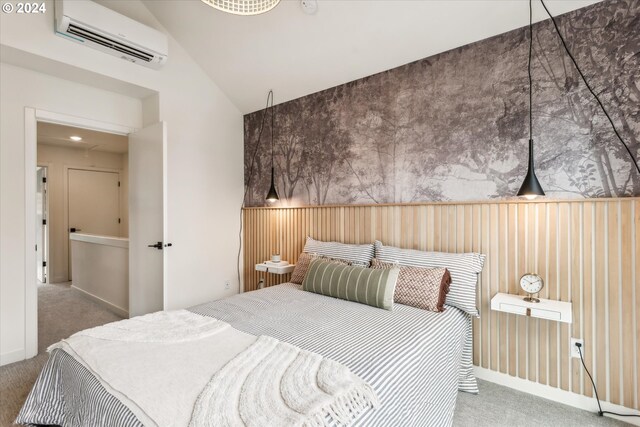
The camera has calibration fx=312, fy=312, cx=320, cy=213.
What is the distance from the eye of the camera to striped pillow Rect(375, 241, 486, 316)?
2250 mm

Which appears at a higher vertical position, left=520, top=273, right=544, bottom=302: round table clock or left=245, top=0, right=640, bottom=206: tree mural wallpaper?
left=245, top=0, right=640, bottom=206: tree mural wallpaper

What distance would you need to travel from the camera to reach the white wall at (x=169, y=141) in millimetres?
2645

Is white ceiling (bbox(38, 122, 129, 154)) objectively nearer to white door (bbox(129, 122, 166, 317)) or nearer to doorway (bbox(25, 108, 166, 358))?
doorway (bbox(25, 108, 166, 358))

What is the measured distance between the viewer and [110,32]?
2682 millimetres

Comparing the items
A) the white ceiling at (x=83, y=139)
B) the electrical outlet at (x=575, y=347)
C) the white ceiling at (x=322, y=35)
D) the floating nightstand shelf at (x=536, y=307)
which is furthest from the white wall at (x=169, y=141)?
the electrical outlet at (x=575, y=347)

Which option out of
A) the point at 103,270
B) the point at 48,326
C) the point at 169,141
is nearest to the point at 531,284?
the point at 169,141

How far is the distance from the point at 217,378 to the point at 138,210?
8.95 feet

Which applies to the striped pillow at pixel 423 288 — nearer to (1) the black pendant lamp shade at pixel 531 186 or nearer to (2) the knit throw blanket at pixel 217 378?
(1) the black pendant lamp shade at pixel 531 186

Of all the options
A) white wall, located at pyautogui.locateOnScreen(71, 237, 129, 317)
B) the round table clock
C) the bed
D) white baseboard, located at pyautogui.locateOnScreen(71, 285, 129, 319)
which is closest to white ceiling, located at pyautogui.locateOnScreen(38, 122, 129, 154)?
white wall, located at pyautogui.locateOnScreen(71, 237, 129, 317)

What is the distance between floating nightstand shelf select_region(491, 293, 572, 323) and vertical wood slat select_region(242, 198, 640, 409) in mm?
151

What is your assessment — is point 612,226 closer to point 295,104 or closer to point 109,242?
point 295,104

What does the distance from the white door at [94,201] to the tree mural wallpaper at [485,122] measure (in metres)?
4.90

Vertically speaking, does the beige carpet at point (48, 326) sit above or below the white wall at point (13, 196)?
below

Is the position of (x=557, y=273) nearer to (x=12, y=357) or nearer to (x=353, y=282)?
(x=353, y=282)
